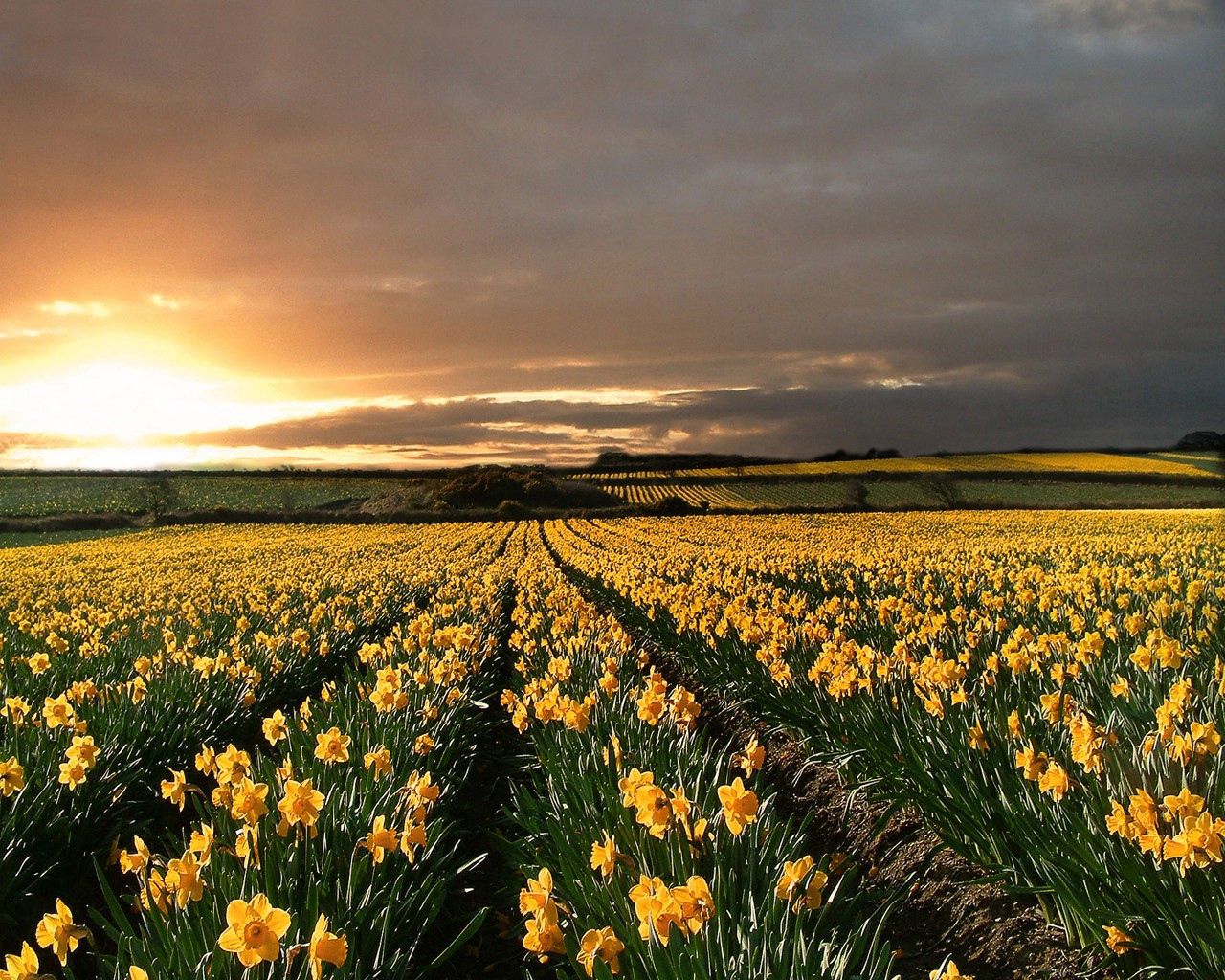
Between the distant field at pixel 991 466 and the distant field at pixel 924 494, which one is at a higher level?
the distant field at pixel 991 466

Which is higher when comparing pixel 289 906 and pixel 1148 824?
pixel 1148 824

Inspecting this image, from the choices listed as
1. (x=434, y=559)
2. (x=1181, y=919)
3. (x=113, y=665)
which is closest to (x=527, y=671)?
(x=113, y=665)

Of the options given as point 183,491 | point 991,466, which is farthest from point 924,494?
point 183,491

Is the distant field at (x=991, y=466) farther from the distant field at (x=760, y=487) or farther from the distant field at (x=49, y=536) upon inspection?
the distant field at (x=49, y=536)

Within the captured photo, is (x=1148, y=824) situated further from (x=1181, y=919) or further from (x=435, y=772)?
(x=435, y=772)

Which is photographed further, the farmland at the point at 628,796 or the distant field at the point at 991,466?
the distant field at the point at 991,466

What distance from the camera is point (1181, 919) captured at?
3.27 metres

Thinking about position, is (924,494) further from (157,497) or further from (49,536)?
(49,536)

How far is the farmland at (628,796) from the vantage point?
3131 millimetres

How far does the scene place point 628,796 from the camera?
3529 mm

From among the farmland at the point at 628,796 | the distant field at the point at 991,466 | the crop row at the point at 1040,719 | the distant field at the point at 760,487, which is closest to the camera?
the farmland at the point at 628,796

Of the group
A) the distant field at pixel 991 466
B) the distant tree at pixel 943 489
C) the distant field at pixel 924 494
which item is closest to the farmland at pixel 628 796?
the distant field at pixel 924 494

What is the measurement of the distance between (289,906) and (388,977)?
49 centimetres

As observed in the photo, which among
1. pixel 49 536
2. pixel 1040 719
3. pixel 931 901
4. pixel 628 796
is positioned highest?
pixel 628 796
